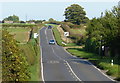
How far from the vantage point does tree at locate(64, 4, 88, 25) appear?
162 meters

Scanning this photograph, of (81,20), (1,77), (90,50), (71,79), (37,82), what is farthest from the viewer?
(81,20)

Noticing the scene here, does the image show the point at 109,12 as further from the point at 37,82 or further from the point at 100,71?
the point at 37,82

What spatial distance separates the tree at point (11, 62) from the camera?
17178 mm

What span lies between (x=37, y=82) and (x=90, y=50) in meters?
37.9

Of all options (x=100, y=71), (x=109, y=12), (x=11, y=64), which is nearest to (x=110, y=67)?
A: (x=100, y=71)

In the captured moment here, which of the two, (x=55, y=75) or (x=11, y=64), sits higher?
(x=11, y=64)

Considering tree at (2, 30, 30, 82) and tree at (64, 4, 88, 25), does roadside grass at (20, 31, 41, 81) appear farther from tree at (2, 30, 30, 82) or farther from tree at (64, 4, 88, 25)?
tree at (64, 4, 88, 25)

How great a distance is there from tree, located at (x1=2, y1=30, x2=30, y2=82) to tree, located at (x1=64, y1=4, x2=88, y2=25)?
470 feet

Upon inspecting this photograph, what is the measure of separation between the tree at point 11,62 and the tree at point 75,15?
143 meters

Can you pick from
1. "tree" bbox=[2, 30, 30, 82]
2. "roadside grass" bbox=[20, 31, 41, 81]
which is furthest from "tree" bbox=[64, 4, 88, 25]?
"tree" bbox=[2, 30, 30, 82]

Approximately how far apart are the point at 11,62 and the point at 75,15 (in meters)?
147

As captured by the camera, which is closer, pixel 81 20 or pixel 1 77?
pixel 1 77

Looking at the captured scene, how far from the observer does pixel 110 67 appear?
114ft

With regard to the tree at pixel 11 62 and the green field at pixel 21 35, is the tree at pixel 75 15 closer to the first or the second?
the green field at pixel 21 35
